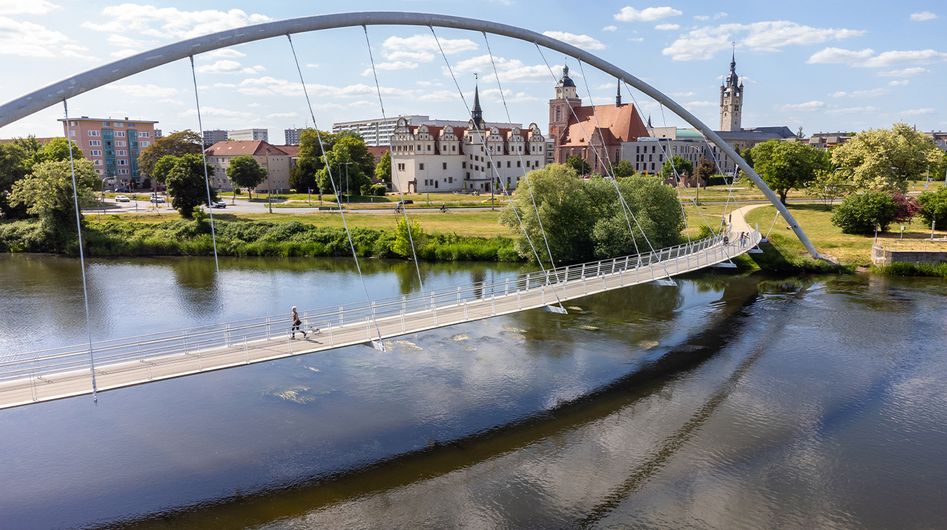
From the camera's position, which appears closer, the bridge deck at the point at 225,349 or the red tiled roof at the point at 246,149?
the bridge deck at the point at 225,349

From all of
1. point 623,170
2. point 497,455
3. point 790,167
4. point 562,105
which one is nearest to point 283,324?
point 497,455

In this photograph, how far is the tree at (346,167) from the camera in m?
70.2

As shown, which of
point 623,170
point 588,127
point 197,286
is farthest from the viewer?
point 588,127

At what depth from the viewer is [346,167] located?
225 ft

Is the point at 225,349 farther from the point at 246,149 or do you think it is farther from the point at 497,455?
the point at 246,149

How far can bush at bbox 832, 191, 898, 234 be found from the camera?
4297 centimetres

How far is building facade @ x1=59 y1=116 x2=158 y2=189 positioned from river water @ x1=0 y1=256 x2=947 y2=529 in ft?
235

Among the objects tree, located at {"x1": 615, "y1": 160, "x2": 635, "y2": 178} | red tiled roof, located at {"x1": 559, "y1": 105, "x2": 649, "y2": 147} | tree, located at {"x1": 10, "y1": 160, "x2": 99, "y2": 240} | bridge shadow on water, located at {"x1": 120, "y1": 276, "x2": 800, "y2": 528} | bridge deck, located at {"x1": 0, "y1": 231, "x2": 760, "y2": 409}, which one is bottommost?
bridge shadow on water, located at {"x1": 120, "y1": 276, "x2": 800, "y2": 528}

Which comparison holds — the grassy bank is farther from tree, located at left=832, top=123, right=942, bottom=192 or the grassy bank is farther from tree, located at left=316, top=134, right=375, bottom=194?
tree, located at left=832, top=123, right=942, bottom=192

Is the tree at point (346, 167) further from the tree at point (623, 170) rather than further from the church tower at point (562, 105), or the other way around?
the church tower at point (562, 105)

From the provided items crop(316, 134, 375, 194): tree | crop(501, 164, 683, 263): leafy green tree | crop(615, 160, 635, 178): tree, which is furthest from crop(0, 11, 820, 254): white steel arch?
crop(615, 160, 635, 178): tree

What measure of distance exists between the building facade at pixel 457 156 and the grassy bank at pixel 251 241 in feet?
106

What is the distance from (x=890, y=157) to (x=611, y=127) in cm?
4704

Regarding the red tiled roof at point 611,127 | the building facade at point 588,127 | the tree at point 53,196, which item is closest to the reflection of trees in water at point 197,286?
the tree at point 53,196
